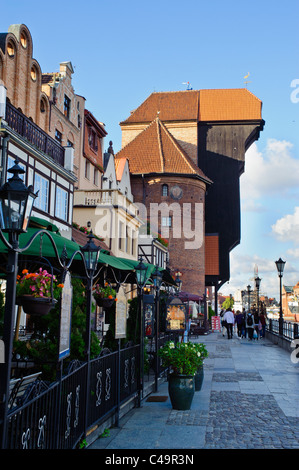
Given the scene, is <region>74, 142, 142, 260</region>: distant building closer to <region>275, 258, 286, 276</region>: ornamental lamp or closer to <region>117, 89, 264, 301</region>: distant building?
<region>275, 258, 286, 276</region>: ornamental lamp

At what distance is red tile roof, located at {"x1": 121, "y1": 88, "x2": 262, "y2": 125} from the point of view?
5641 cm

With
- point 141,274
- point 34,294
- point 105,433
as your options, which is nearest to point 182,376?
point 105,433

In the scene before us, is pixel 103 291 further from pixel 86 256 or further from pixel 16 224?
pixel 16 224

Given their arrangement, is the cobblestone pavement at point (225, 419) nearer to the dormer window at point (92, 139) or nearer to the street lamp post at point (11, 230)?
the street lamp post at point (11, 230)

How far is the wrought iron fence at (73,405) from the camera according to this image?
4.25 metres

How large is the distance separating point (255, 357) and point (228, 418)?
11372mm

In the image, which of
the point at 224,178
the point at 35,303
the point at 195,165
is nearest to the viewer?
the point at 35,303

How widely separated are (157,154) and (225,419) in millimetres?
44682

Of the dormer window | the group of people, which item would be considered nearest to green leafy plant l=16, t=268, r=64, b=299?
the group of people

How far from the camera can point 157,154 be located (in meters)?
51.7

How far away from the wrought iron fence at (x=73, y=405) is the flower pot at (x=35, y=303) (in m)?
0.94

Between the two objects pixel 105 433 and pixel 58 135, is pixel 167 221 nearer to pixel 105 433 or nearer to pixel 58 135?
pixel 58 135
